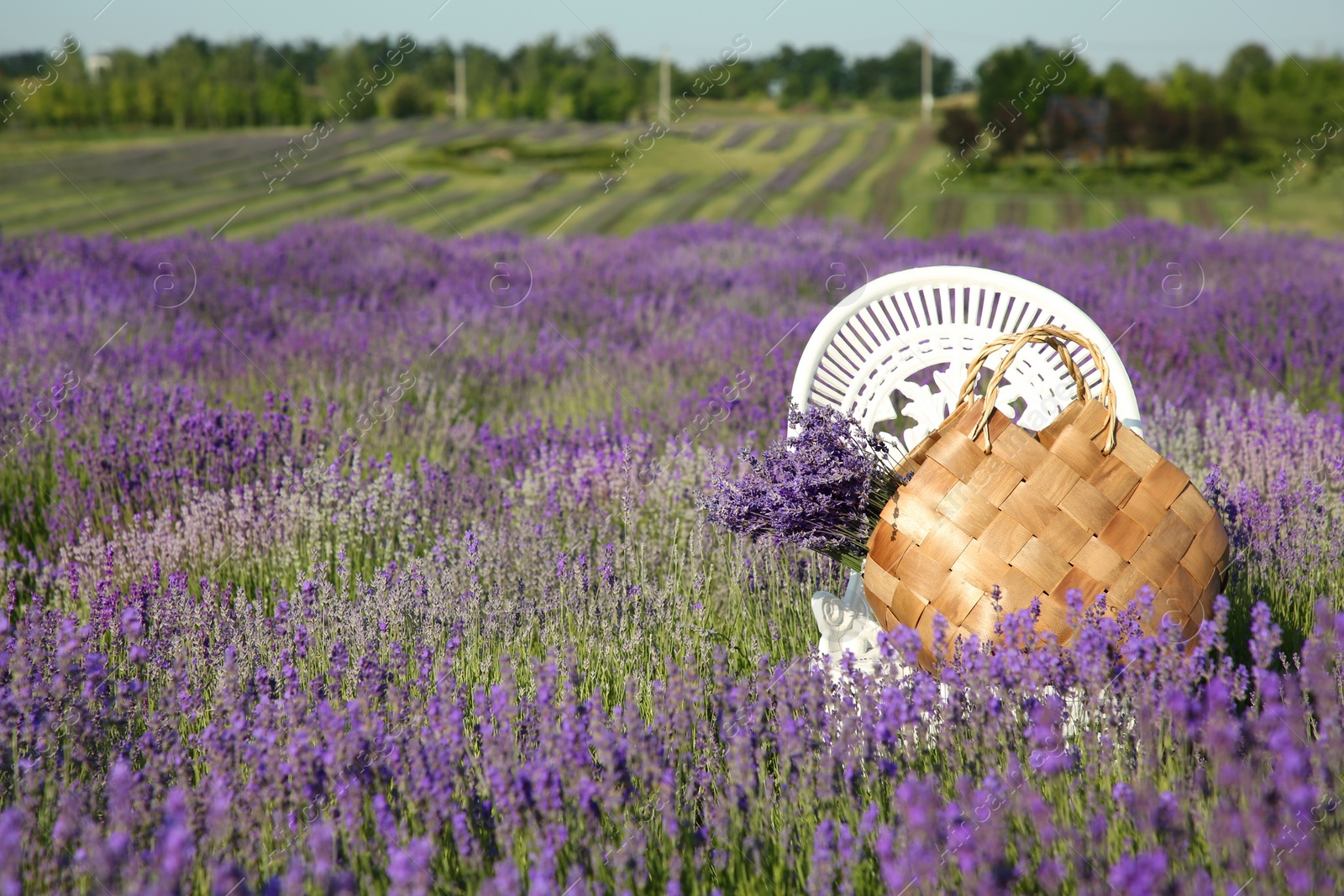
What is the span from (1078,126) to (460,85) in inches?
666

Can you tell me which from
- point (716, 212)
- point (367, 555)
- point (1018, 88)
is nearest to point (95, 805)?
point (367, 555)

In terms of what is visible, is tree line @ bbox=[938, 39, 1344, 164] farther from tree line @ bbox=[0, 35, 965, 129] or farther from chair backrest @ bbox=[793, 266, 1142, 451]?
chair backrest @ bbox=[793, 266, 1142, 451]

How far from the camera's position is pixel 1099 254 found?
803cm

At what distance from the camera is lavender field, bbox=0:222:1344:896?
1.32 m

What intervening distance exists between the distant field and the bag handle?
38.3 ft

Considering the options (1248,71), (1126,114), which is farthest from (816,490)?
(1248,71)

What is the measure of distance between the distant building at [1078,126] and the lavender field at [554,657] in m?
16.3

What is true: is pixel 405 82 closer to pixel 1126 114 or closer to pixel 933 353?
pixel 1126 114

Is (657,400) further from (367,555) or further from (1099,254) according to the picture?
(1099,254)

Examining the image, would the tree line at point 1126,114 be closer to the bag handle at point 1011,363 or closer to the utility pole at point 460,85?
the utility pole at point 460,85

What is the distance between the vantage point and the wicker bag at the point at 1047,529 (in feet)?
5.84

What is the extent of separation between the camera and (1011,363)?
1.97m

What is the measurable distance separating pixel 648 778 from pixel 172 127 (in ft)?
93.9

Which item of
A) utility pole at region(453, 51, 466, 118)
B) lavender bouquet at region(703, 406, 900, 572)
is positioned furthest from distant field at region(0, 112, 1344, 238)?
lavender bouquet at region(703, 406, 900, 572)
